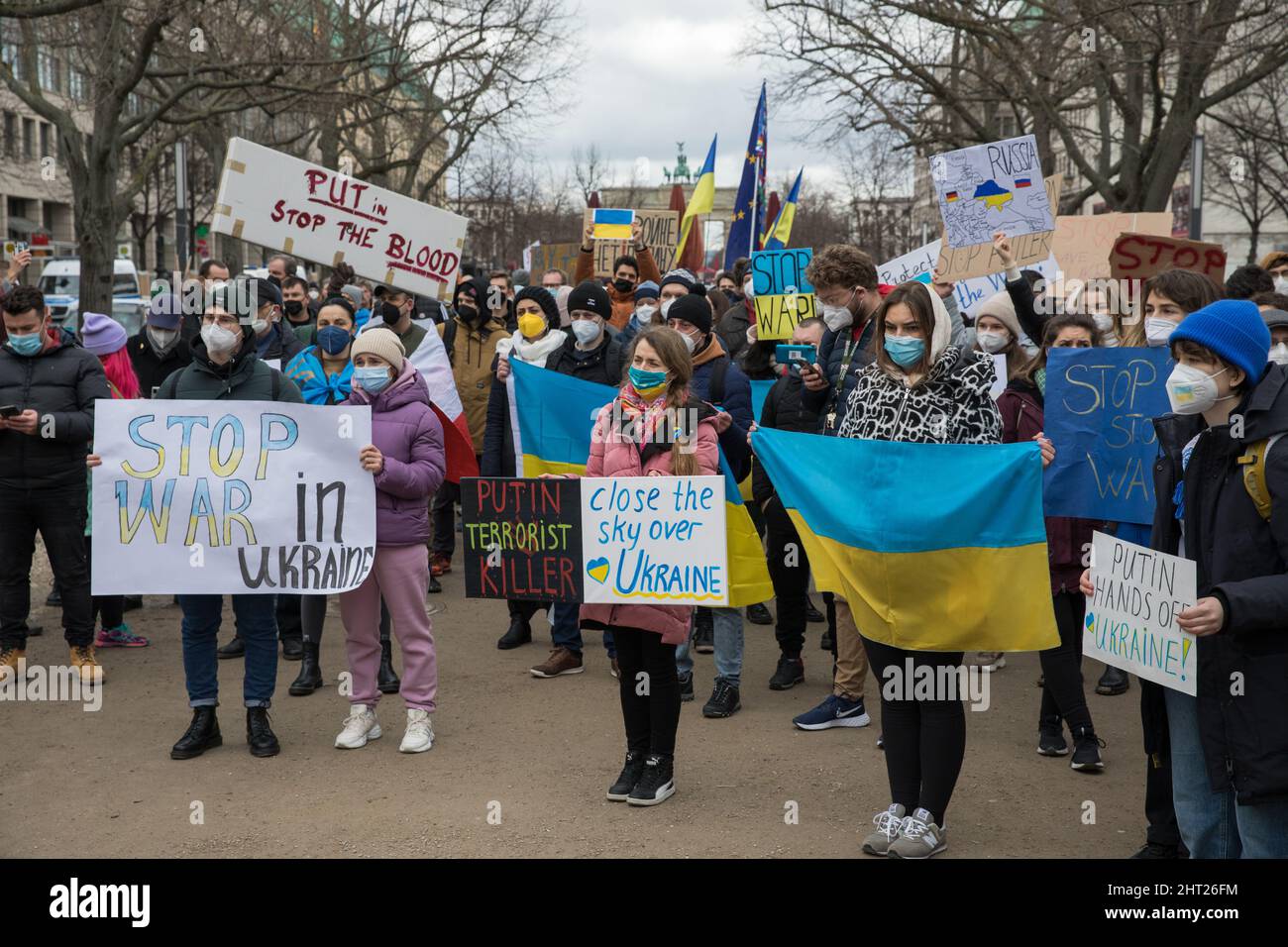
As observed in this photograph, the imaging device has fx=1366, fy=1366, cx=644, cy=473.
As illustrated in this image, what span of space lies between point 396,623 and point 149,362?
401cm

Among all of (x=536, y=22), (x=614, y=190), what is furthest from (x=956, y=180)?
(x=614, y=190)

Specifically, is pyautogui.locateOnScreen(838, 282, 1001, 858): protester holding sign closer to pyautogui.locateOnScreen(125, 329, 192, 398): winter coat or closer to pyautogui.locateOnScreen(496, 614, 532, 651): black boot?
pyautogui.locateOnScreen(496, 614, 532, 651): black boot

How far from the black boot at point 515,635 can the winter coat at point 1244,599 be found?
516 cm

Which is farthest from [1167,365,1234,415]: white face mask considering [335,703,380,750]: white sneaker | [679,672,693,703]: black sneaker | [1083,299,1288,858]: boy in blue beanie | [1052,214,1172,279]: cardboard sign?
[1052,214,1172,279]: cardboard sign

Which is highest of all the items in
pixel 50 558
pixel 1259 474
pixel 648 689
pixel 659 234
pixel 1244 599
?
pixel 659 234

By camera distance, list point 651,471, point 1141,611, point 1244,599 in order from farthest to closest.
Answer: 1. point 651,471
2. point 1141,611
3. point 1244,599

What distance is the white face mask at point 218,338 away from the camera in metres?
6.30

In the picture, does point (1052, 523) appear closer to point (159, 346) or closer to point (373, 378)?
point (373, 378)

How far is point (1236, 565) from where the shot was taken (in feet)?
12.5

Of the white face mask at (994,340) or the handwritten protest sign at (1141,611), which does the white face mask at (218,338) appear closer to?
the white face mask at (994,340)

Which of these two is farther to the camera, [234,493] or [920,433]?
[234,493]

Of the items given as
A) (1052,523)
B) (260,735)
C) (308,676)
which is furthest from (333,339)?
(1052,523)

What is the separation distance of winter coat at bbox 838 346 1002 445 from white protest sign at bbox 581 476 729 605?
0.90 m

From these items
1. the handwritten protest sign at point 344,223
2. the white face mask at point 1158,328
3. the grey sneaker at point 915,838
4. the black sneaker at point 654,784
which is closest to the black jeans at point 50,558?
the handwritten protest sign at point 344,223
